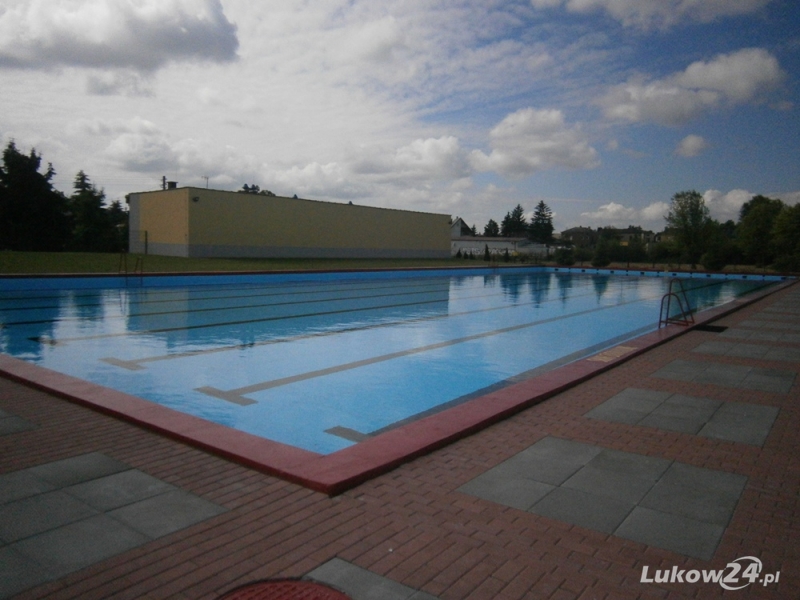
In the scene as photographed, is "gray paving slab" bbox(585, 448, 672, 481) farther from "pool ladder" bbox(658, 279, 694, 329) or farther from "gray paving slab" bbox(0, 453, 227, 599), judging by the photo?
"pool ladder" bbox(658, 279, 694, 329)

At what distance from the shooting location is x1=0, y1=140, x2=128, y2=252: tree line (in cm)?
3431

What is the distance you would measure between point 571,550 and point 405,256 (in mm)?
39431

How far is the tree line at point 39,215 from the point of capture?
34.3m

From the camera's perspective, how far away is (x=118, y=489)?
353 centimetres

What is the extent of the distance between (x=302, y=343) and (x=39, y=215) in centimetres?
3404

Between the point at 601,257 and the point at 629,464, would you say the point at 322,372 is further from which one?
the point at 601,257

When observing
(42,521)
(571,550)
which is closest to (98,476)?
(42,521)

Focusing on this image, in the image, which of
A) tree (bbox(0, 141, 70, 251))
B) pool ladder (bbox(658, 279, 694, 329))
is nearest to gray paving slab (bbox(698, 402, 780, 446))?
pool ladder (bbox(658, 279, 694, 329))

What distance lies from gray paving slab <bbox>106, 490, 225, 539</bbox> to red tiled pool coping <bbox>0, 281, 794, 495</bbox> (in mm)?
593

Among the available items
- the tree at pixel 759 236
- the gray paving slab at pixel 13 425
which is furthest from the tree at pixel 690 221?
the gray paving slab at pixel 13 425

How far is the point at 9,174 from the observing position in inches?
1393

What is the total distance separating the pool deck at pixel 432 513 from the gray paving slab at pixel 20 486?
2cm

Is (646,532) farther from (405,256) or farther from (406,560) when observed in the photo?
(405,256)

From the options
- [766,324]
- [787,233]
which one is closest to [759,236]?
[787,233]
